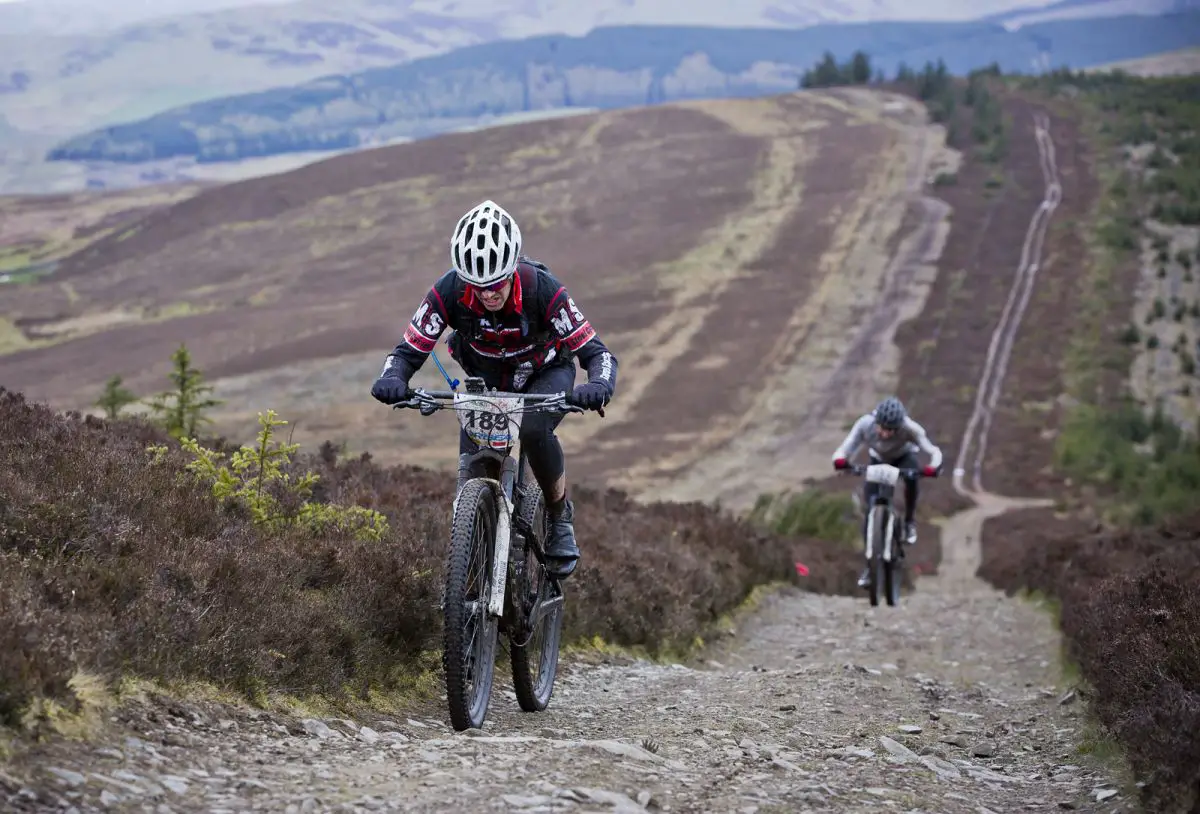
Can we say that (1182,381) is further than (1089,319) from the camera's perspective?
No

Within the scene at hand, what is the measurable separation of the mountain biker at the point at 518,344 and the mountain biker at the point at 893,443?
805 cm

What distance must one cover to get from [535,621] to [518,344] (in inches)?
62.6

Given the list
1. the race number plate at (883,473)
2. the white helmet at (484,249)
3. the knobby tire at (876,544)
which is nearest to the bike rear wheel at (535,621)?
the white helmet at (484,249)

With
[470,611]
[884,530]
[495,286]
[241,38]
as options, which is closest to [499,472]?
[470,611]

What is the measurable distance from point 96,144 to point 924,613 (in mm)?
82798

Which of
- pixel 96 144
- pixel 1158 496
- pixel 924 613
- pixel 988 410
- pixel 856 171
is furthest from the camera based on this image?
pixel 96 144

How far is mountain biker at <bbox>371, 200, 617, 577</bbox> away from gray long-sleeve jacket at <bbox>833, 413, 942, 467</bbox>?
836 centimetres

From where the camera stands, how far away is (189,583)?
6.52 metres

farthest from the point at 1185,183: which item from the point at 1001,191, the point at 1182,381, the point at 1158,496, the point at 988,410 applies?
the point at 1158,496

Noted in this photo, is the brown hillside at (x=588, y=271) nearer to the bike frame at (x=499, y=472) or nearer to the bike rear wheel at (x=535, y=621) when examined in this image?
the bike rear wheel at (x=535, y=621)

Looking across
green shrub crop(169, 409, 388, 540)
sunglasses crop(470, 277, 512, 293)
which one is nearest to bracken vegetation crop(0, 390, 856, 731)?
green shrub crop(169, 409, 388, 540)

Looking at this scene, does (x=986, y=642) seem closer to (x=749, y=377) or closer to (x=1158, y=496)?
(x=1158, y=496)

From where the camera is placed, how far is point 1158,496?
1435 inches

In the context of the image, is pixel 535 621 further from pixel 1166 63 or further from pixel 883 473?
pixel 1166 63
